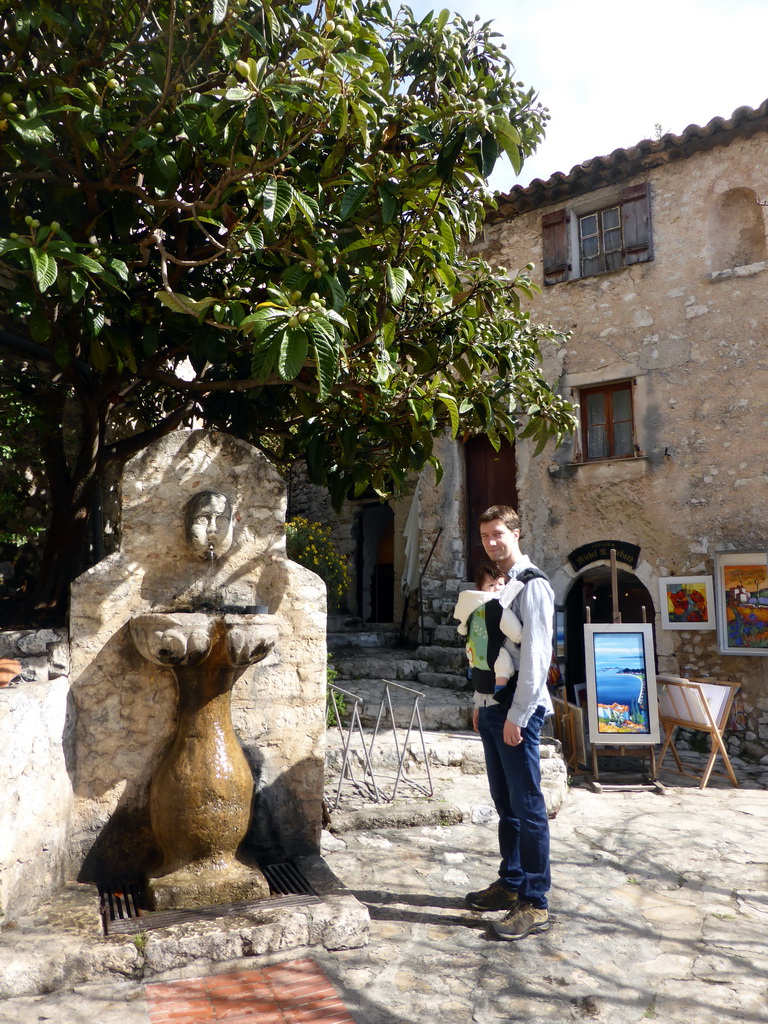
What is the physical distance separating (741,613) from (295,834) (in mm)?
6350

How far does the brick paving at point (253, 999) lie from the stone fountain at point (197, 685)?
50 cm

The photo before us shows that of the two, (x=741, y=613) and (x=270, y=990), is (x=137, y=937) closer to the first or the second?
(x=270, y=990)

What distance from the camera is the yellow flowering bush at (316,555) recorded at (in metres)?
9.53

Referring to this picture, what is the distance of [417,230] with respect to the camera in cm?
379

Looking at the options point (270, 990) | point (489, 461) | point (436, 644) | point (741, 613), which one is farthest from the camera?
point (489, 461)

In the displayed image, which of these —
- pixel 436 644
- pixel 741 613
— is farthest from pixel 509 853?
pixel 436 644

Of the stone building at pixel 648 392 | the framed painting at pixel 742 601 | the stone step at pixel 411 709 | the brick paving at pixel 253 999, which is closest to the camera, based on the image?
the brick paving at pixel 253 999

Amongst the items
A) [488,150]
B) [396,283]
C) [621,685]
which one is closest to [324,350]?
[396,283]

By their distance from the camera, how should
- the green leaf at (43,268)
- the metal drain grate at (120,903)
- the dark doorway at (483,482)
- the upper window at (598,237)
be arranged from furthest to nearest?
the dark doorway at (483,482)
the upper window at (598,237)
the metal drain grate at (120,903)
the green leaf at (43,268)

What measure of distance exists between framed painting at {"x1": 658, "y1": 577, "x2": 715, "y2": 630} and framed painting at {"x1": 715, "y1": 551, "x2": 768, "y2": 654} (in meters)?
0.17

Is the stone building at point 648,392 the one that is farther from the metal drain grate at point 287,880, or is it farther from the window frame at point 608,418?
the metal drain grate at point 287,880

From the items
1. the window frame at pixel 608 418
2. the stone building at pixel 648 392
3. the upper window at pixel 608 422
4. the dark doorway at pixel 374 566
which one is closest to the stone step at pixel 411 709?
the stone building at pixel 648 392

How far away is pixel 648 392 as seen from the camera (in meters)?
9.51

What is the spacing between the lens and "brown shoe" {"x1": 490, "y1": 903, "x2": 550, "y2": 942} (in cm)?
321
